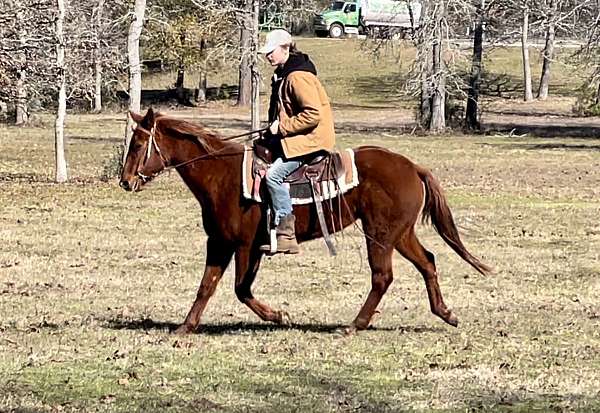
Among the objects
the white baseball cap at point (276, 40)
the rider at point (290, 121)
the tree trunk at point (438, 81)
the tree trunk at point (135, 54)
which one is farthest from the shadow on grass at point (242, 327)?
the tree trunk at point (438, 81)

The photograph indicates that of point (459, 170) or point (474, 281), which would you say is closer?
point (474, 281)

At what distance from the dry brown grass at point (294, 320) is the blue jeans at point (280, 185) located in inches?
43.6

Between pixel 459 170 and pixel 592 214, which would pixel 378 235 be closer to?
pixel 592 214

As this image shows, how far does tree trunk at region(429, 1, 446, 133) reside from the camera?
48.9 metres

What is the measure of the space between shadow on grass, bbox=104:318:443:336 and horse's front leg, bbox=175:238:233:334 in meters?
0.22

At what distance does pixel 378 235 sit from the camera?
10.9 meters

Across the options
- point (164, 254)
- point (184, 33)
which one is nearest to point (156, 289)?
point (164, 254)

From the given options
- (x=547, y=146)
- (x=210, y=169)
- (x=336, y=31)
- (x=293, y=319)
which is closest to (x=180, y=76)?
(x=336, y=31)

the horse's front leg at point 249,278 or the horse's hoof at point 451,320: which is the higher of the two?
the horse's front leg at point 249,278

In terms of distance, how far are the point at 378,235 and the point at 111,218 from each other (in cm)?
1212

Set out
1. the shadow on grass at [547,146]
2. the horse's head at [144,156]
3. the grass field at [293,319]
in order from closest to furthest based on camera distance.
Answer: the grass field at [293,319]
the horse's head at [144,156]
the shadow on grass at [547,146]

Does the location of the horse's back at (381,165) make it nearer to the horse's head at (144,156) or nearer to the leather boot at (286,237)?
the leather boot at (286,237)

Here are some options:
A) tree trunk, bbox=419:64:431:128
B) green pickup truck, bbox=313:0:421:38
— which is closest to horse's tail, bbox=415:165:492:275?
tree trunk, bbox=419:64:431:128

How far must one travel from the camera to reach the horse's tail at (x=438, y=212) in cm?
1112
